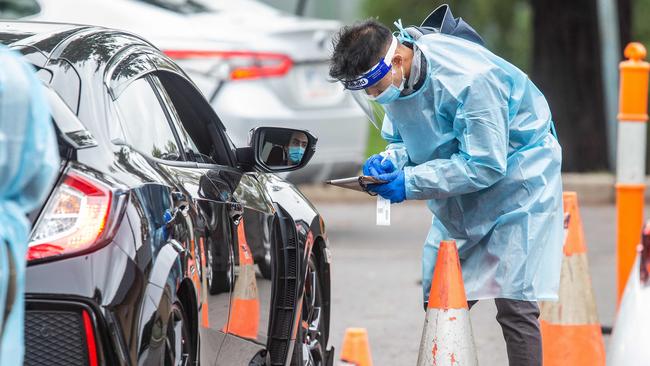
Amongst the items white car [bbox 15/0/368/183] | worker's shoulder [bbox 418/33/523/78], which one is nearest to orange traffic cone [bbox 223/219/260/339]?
worker's shoulder [bbox 418/33/523/78]

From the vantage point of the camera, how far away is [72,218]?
3475 mm

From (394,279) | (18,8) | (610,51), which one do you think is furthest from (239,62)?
(610,51)

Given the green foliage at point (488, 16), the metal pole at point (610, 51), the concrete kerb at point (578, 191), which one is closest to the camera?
the metal pole at point (610, 51)

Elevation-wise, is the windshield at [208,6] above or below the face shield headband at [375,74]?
above

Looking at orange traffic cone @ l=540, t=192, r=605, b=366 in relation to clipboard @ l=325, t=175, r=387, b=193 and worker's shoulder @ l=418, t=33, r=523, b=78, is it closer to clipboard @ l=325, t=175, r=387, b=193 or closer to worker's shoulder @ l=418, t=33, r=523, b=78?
worker's shoulder @ l=418, t=33, r=523, b=78

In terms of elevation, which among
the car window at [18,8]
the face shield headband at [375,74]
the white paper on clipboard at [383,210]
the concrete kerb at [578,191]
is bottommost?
the concrete kerb at [578,191]

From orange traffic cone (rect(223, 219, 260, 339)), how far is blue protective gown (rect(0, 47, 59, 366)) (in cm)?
154

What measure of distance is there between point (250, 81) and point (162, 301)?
280 inches

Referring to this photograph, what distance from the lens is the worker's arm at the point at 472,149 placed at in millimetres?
4902

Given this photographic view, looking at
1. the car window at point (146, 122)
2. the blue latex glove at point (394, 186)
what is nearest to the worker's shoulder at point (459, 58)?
the blue latex glove at point (394, 186)

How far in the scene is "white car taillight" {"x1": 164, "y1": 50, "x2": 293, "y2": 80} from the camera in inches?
409

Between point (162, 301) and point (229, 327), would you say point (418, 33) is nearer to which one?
point (229, 327)

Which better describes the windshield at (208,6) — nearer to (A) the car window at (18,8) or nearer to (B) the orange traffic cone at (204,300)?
(A) the car window at (18,8)

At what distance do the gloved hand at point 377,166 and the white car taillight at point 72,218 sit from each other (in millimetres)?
1755
